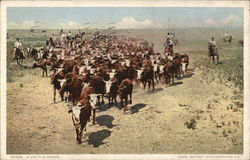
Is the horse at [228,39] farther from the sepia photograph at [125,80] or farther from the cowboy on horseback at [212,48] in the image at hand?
the cowboy on horseback at [212,48]

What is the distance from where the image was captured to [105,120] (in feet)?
24.0

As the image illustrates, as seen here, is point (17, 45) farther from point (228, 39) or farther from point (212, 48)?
point (228, 39)

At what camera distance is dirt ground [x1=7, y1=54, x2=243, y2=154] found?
7223 millimetres

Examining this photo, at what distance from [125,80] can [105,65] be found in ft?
2.31

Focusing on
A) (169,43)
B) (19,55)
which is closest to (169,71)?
(169,43)

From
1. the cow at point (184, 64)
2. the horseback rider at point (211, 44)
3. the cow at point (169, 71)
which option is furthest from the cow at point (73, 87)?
the horseback rider at point (211, 44)

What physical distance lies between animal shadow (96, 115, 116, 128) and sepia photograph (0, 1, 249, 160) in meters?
0.02

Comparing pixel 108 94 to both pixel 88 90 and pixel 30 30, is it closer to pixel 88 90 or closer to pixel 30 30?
pixel 88 90

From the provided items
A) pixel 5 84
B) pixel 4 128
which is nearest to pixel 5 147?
pixel 4 128

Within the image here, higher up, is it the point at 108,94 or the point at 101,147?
the point at 108,94

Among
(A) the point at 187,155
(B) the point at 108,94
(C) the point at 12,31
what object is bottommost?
(A) the point at 187,155

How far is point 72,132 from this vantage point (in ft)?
23.6

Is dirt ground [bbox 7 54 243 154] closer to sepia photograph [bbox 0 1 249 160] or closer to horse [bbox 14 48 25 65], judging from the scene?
sepia photograph [bbox 0 1 249 160]

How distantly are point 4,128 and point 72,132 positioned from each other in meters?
1.61
